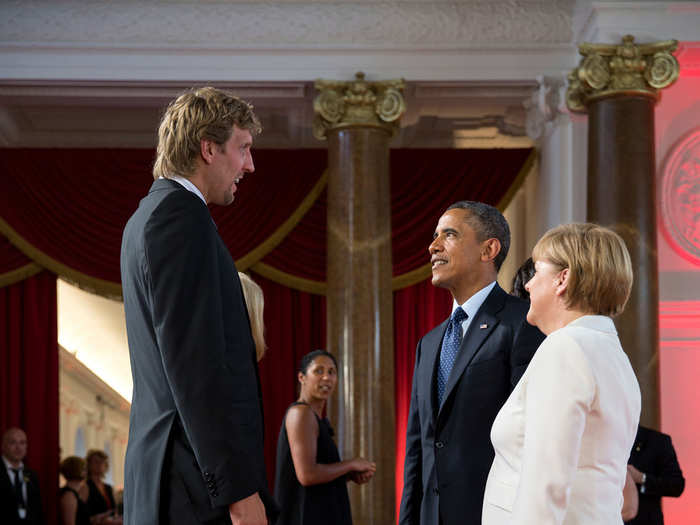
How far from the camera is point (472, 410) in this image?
3.15 meters

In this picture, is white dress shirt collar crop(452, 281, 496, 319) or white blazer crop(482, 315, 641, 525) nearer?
white blazer crop(482, 315, 641, 525)

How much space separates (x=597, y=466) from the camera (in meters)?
2.12

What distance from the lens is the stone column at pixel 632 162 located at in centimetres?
688

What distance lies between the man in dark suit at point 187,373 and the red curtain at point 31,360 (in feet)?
23.1

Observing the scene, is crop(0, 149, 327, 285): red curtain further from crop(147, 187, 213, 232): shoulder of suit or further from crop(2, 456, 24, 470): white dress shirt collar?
crop(147, 187, 213, 232): shoulder of suit

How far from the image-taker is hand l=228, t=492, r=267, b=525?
84.3 inches

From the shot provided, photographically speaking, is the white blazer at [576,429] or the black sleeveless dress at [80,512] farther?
the black sleeveless dress at [80,512]

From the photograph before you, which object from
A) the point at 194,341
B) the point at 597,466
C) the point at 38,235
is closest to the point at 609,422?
the point at 597,466

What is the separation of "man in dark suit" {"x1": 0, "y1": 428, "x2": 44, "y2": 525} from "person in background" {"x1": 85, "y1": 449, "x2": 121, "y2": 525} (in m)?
0.73

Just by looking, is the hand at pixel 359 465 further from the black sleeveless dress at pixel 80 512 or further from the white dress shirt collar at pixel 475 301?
the black sleeveless dress at pixel 80 512

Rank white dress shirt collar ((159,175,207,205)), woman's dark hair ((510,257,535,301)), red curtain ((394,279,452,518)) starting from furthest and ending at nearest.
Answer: red curtain ((394,279,452,518)), woman's dark hair ((510,257,535,301)), white dress shirt collar ((159,175,207,205))

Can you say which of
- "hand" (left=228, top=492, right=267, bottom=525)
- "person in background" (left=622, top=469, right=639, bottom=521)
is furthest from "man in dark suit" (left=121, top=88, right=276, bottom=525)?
"person in background" (left=622, top=469, right=639, bottom=521)

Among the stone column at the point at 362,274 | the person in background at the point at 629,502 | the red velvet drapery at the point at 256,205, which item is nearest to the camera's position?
the person in background at the point at 629,502

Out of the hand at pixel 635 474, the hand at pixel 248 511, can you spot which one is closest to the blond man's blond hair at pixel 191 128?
the hand at pixel 248 511
